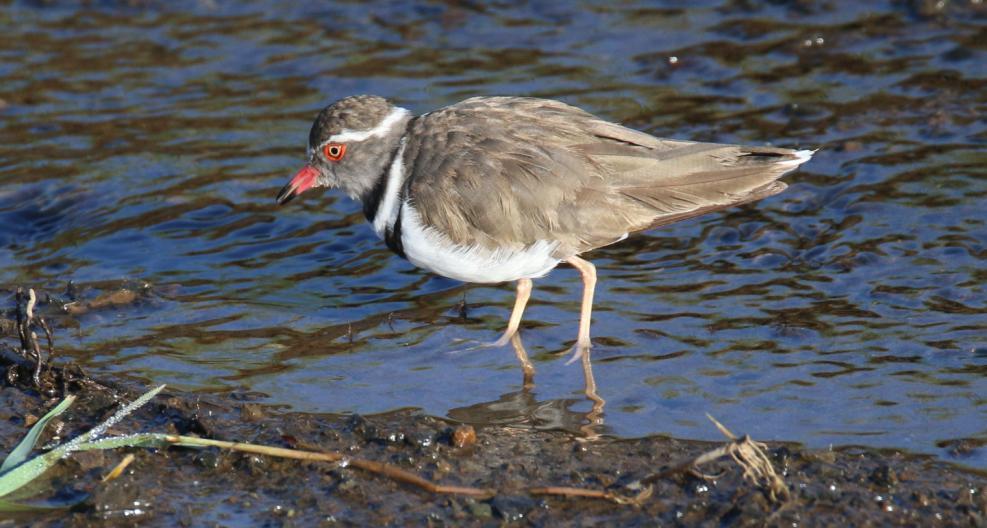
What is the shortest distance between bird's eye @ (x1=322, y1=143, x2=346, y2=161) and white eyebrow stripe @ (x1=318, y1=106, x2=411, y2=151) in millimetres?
23

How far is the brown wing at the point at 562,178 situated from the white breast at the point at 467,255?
0.15ft

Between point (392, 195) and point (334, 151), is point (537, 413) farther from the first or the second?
point (334, 151)

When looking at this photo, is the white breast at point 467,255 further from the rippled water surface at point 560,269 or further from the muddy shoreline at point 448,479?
the muddy shoreline at point 448,479

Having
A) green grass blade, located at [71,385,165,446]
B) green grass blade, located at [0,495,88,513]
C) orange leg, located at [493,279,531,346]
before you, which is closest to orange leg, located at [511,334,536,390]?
orange leg, located at [493,279,531,346]

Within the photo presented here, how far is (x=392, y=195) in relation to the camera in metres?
7.11

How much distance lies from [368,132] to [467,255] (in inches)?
40.8

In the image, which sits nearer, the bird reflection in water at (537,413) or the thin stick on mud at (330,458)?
the thin stick on mud at (330,458)

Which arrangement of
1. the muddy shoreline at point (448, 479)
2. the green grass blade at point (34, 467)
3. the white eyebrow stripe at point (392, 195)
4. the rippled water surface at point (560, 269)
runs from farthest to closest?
the white eyebrow stripe at point (392, 195)
the rippled water surface at point (560, 269)
the green grass blade at point (34, 467)
the muddy shoreline at point (448, 479)

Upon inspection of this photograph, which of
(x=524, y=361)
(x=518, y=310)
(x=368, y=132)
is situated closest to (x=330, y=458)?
(x=524, y=361)

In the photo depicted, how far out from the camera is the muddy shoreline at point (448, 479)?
199 inches

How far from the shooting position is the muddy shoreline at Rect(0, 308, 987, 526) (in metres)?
5.05

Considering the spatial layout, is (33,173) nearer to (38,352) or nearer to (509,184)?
(38,352)

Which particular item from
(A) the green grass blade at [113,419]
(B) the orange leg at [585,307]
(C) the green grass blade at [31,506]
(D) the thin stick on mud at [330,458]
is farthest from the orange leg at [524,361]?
(C) the green grass blade at [31,506]

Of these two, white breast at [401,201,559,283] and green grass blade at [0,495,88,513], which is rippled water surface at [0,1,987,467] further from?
green grass blade at [0,495,88,513]
